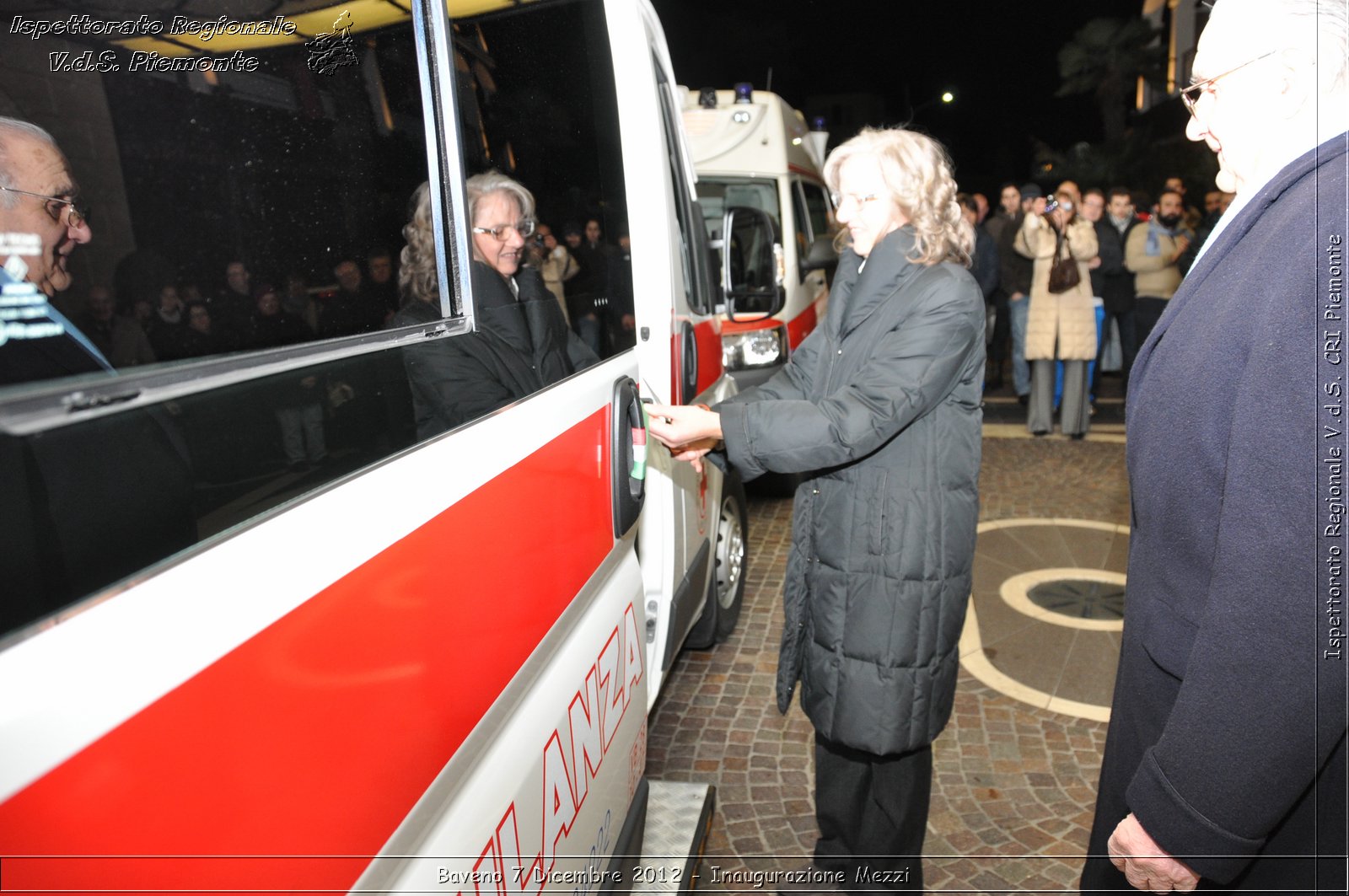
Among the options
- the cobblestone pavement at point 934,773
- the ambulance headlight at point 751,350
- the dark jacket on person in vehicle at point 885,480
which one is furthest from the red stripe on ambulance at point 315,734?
the ambulance headlight at point 751,350

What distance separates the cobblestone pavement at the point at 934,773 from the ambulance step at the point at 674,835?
0.21 m

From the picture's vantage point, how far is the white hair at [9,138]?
0.65 metres

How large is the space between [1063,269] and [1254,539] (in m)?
6.88

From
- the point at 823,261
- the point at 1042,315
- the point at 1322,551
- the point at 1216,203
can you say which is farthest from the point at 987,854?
the point at 1216,203

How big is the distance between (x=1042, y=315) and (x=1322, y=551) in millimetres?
6957

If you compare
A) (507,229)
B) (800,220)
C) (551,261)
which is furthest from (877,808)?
(800,220)

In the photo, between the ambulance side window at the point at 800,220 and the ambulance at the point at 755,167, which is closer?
the ambulance at the point at 755,167

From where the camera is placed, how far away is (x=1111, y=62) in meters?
26.3

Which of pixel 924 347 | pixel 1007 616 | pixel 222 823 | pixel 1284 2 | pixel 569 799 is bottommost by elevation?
pixel 1007 616

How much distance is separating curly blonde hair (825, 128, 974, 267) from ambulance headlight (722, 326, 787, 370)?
3.16 m

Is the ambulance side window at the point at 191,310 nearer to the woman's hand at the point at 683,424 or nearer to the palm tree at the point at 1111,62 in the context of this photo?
the woman's hand at the point at 683,424

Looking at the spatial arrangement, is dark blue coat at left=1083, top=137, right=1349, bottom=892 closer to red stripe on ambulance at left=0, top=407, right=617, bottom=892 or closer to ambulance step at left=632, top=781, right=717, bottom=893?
red stripe on ambulance at left=0, top=407, right=617, bottom=892

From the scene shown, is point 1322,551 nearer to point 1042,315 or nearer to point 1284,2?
point 1284,2

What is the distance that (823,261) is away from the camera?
213 inches
